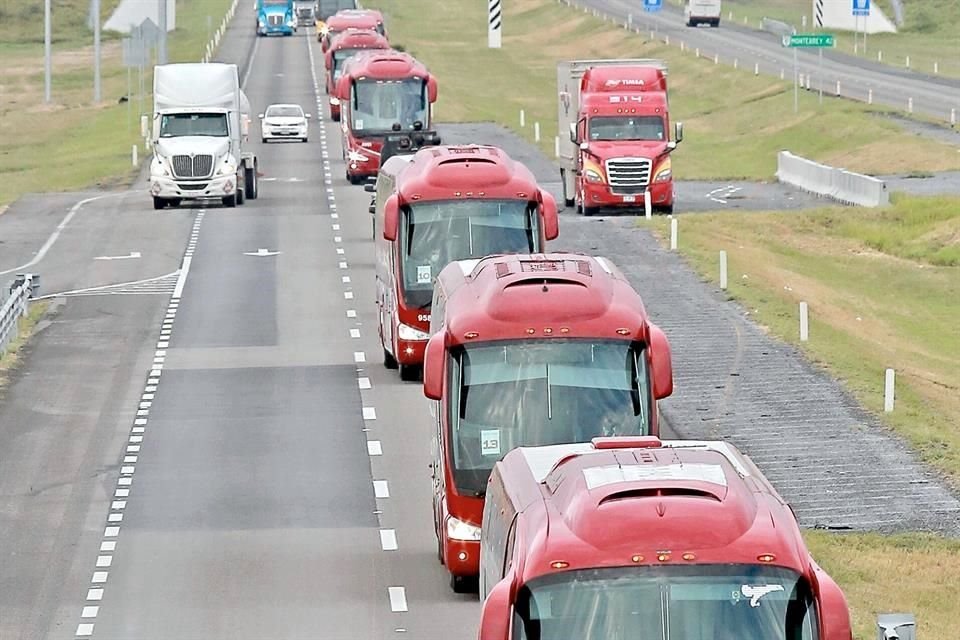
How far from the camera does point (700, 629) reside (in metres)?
11.9

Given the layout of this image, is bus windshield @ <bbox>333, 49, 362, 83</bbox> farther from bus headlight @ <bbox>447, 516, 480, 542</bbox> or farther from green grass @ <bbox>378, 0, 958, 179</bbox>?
bus headlight @ <bbox>447, 516, 480, 542</bbox>

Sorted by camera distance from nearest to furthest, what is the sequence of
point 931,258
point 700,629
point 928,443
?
point 700,629
point 928,443
point 931,258

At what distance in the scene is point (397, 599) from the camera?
66.3 feet

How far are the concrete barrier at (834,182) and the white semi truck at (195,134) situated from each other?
56.5ft

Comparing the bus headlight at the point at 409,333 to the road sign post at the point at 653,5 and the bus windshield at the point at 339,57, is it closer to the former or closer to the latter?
the bus windshield at the point at 339,57

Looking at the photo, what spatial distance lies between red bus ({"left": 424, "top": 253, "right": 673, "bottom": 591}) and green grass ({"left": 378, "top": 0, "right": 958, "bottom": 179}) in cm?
4978

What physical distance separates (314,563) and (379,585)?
1151mm

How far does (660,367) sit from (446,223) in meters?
11.6

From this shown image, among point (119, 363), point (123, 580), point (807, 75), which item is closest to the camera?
point (123, 580)

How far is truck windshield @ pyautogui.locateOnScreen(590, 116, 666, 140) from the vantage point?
55.7 metres

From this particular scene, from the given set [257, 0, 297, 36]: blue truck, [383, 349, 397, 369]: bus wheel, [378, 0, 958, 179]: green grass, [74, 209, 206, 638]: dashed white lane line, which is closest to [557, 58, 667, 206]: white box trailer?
[378, 0, 958, 179]: green grass

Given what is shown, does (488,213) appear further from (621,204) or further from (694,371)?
(621,204)

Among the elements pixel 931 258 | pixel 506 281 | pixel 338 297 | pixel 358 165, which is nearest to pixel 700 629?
pixel 506 281

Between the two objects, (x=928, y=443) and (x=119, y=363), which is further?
(x=119, y=363)
